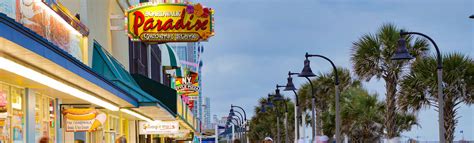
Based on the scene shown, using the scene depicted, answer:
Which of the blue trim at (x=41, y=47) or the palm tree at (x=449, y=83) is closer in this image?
the blue trim at (x=41, y=47)

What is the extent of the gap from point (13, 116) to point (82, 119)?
13.2 feet

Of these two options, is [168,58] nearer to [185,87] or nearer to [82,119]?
[185,87]

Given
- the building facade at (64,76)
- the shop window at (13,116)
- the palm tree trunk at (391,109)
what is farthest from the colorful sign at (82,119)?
the palm tree trunk at (391,109)

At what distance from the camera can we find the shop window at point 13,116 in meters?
15.0

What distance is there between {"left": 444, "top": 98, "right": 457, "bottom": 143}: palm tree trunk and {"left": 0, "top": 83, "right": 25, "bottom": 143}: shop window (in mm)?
20147

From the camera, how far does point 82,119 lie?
64.8 ft

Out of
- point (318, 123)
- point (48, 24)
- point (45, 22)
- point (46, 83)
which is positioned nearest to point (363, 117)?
point (318, 123)

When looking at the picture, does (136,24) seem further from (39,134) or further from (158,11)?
(39,134)

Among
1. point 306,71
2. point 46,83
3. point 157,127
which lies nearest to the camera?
point 46,83

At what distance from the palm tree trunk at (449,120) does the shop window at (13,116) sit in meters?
20.1

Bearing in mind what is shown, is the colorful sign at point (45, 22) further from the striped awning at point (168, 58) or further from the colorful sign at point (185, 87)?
the colorful sign at point (185, 87)

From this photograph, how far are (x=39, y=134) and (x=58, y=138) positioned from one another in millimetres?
2340

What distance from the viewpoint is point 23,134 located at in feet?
54.5

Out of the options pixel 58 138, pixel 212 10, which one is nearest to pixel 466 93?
pixel 212 10
